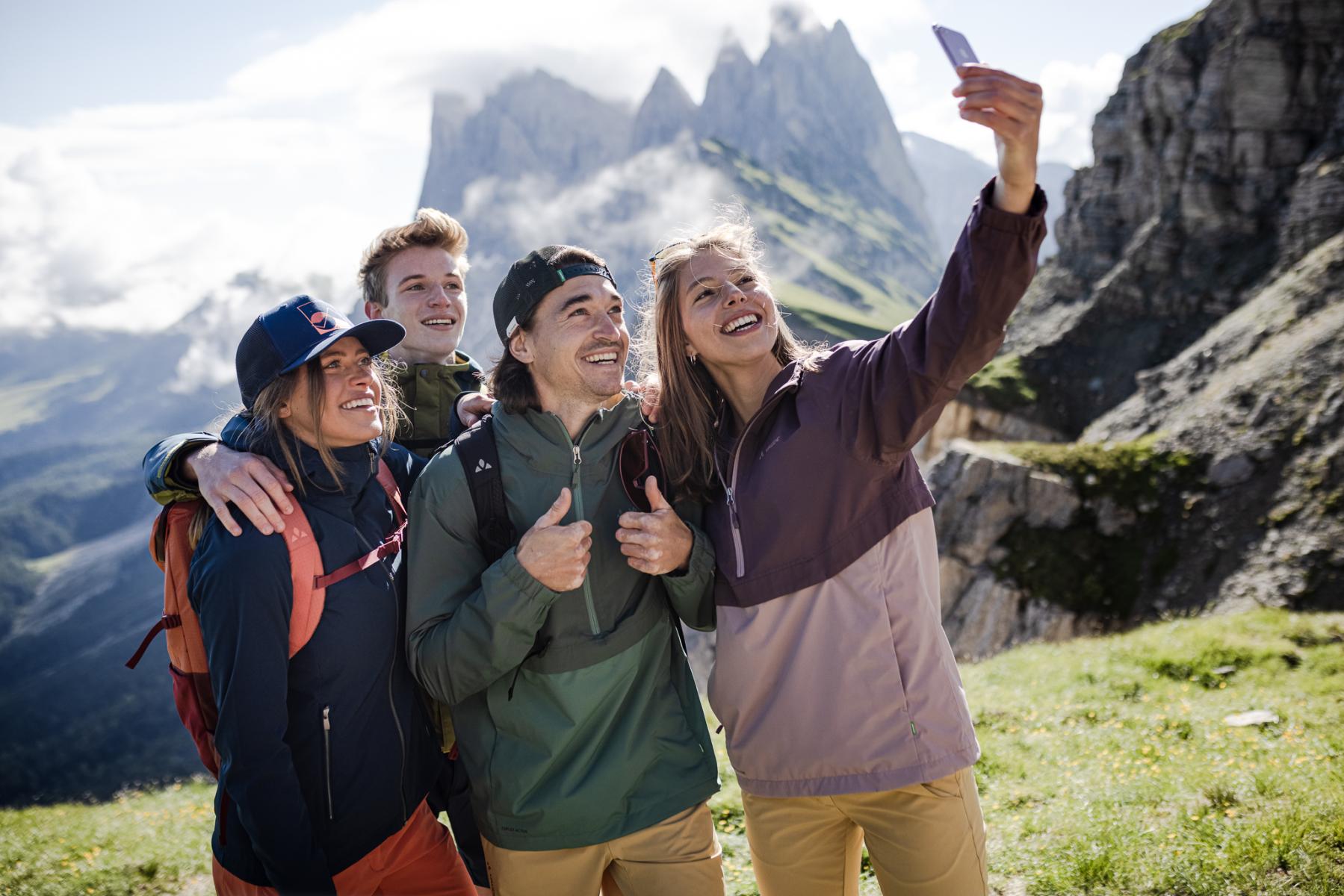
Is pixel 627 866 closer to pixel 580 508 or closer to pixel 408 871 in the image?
pixel 408 871

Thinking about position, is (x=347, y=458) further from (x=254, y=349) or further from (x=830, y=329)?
(x=830, y=329)

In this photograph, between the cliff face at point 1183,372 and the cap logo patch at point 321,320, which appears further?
the cliff face at point 1183,372

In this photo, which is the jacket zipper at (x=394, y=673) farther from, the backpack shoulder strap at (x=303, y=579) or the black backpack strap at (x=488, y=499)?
the black backpack strap at (x=488, y=499)

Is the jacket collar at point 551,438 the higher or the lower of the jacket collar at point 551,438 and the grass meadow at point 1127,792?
the higher

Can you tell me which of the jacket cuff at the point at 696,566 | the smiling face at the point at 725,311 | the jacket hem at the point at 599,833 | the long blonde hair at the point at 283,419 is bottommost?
the jacket hem at the point at 599,833

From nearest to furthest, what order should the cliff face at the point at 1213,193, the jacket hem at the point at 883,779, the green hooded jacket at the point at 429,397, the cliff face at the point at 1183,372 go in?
the jacket hem at the point at 883,779
the green hooded jacket at the point at 429,397
the cliff face at the point at 1183,372
the cliff face at the point at 1213,193

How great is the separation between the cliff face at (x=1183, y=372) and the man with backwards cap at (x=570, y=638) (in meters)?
22.7

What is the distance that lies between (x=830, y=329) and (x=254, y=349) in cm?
14125

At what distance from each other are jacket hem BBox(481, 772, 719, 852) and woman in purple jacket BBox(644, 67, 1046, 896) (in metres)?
0.41

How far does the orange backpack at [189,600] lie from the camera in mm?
4246

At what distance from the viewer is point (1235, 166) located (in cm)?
4403

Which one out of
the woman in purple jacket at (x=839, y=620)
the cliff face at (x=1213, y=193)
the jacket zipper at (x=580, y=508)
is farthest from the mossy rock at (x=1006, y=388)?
the jacket zipper at (x=580, y=508)

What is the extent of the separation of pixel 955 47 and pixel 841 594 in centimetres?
269

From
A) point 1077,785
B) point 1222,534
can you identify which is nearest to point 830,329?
point 1222,534
